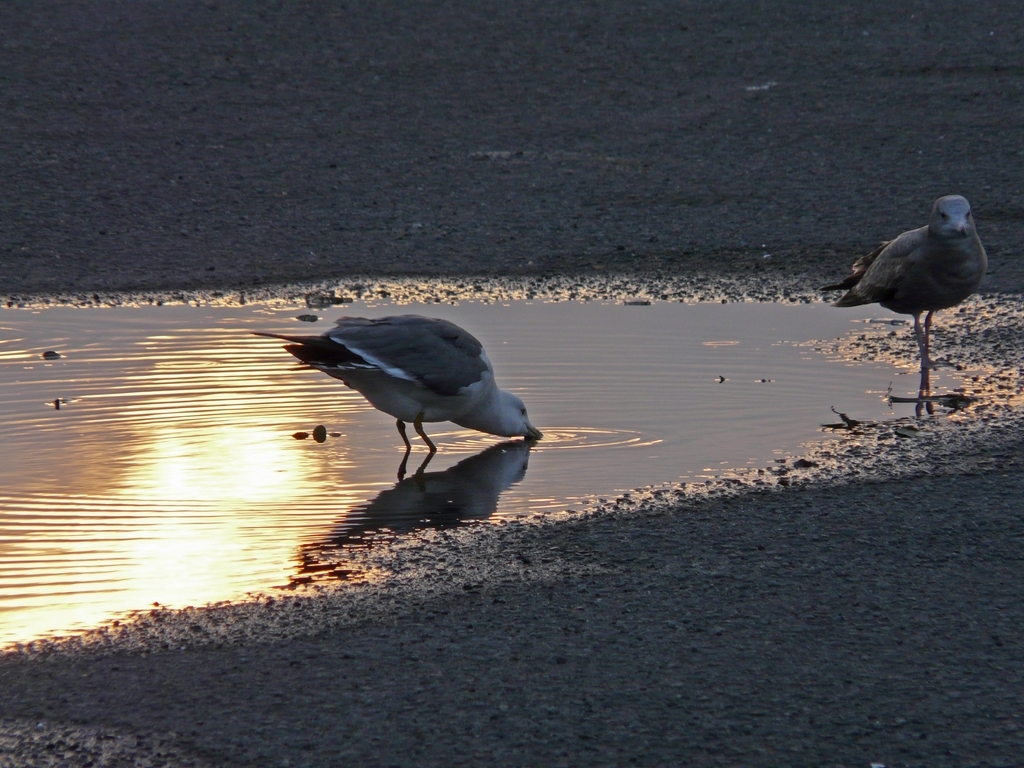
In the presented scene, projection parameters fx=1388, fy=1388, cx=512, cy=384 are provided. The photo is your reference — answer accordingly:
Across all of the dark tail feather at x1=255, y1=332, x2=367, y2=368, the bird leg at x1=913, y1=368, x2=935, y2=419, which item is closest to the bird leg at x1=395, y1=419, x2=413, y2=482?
the dark tail feather at x1=255, y1=332, x2=367, y2=368

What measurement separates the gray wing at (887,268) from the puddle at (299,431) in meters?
0.34

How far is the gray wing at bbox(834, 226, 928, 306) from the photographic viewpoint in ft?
27.9

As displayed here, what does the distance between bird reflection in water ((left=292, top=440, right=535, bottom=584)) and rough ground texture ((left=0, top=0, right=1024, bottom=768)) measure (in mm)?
Answer: 545

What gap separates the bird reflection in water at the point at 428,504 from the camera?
5.34 meters

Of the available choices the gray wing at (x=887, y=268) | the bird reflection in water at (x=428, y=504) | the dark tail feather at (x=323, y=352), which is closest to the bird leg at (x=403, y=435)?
the bird reflection in water at (x=428, y=504)

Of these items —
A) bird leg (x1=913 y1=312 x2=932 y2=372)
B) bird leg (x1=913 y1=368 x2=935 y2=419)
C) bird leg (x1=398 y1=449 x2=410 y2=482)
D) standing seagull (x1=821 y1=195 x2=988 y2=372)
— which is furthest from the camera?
standing seagull (x1=821 y1=195 x2=988 y2=372)

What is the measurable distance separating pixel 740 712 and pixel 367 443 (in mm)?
3453

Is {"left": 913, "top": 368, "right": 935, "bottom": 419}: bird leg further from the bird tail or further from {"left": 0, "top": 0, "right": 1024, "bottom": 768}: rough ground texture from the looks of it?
the bird tail

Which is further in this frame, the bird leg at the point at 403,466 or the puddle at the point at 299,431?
the bird leg at the point at 403,466

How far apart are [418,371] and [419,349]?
148 mm

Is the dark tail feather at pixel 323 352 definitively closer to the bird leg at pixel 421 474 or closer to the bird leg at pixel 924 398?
the bird leg at pixel 421 474

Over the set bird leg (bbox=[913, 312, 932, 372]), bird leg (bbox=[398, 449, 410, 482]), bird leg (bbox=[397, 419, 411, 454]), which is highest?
bird leg (bbox=[913, 312, 932, 372])

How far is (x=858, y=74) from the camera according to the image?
1520 centimetres

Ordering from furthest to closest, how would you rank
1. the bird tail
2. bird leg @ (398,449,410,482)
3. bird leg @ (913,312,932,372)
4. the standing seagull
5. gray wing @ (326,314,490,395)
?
1. the bird tail
2. the standing seagull
3. bird leg @ (913,312,932,372)
4. gray wing @ (326,314,490,395)
5. bird leg @ (398,449,410,482)
